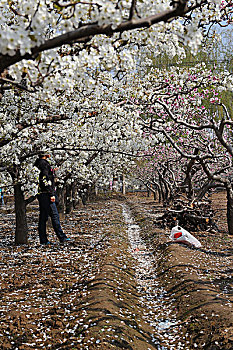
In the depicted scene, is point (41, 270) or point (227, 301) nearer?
point (227, 301)

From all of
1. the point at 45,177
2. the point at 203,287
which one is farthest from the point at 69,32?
the point at 45,177

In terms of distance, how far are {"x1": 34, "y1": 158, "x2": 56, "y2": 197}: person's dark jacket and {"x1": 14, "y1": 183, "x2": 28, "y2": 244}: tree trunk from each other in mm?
676

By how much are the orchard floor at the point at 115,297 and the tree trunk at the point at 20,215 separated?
1.21 feet

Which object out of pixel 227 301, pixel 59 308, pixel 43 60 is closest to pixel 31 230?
pixel 59 308

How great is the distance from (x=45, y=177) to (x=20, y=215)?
76.7 inches

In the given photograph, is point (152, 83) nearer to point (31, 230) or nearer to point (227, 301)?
point (227, 301)

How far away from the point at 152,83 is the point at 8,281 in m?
6.64

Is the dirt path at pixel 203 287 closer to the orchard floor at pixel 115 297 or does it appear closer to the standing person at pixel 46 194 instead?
the orchard floor at pixel 115 297

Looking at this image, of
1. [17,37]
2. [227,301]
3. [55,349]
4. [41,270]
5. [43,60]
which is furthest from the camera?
[41,270]

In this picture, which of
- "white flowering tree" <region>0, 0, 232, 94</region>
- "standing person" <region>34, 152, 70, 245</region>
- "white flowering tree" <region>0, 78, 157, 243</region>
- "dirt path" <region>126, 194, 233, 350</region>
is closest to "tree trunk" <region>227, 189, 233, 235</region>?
"dirt path" <region>126, 194, 233, 350</region>

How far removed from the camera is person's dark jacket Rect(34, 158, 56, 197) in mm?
8750

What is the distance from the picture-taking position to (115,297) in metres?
5.68

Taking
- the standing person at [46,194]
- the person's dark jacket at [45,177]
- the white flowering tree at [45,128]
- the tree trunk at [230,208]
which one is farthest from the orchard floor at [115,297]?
the white flowering tree at [45,128]

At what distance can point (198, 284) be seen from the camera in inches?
241
